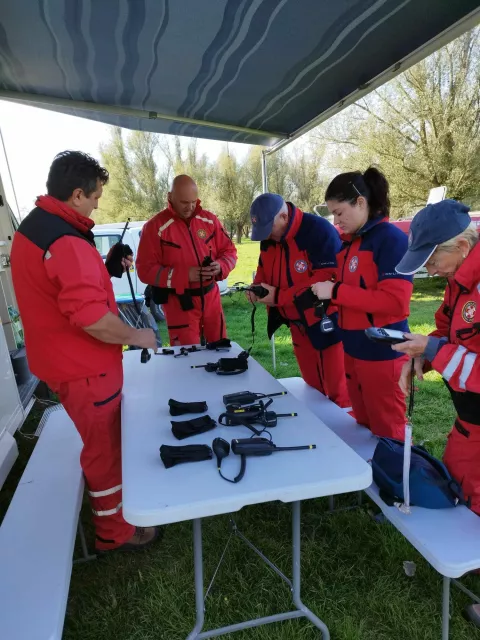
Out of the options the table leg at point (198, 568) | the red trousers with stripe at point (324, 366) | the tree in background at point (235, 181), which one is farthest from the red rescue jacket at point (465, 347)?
the tree in background at point (235, 181)

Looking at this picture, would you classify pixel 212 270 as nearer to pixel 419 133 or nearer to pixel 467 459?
pixel 467 459

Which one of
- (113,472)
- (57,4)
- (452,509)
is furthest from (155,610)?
(57,4)

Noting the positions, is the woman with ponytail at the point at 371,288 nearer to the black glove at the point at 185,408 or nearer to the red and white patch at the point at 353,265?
the red and white patch at the point at 353,265

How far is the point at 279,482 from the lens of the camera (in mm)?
1285

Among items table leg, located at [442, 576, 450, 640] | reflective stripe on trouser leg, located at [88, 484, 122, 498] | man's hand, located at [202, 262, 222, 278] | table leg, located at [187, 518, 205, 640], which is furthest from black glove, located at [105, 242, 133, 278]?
table leg, located at [442, 576, 450, 640]

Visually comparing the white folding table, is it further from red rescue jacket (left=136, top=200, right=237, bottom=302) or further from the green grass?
red rescue jacket (left=136, top=200, right=237, bottom=302)

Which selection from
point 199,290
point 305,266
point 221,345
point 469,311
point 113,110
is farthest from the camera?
point 113,110

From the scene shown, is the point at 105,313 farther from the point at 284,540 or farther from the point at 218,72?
the point at 218,72

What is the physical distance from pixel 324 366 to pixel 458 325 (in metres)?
1.25

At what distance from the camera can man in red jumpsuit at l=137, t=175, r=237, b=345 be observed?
3.20 metres

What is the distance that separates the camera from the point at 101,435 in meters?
1.93

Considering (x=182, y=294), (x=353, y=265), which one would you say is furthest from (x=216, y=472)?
(x=182, y=294)

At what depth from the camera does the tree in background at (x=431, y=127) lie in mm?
10320

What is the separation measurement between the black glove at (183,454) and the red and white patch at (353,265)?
3.79 ft
